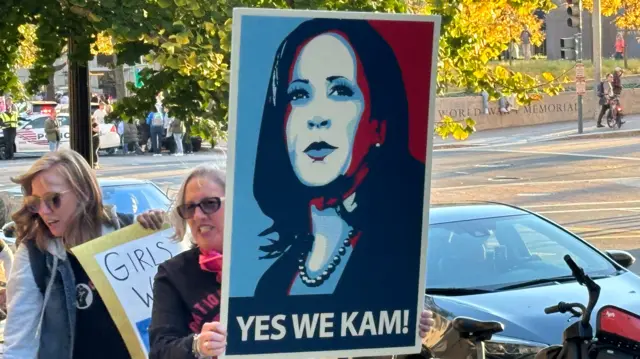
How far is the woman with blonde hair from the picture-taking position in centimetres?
372

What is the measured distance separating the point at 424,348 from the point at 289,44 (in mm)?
4039

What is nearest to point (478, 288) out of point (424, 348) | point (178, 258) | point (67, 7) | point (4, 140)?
point (424, 348)

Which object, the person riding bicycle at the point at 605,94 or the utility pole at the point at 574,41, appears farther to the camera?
the person riding bicycle at the point at 605,94

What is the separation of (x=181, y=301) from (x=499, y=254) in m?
4.54

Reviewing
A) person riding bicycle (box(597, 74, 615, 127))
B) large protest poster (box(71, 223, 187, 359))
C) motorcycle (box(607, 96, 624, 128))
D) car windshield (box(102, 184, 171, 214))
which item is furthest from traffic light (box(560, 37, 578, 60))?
large protest poster (box(71, 223, 187, 359))

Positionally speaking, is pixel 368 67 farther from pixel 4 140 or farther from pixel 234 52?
pixel 4 140

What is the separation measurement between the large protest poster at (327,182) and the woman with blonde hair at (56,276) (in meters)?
0.99

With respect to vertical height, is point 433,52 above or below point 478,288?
above

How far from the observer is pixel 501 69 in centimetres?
683

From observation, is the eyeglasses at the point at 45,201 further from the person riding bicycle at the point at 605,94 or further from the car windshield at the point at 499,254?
the person riding bicycle at the point at 605,94

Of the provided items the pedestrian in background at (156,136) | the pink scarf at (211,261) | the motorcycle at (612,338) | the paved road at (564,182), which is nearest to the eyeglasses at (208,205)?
the pink scarf at (211,261)

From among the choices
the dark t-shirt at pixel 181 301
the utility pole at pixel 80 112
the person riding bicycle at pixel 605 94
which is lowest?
the dark t-shirt at pixel 181 301

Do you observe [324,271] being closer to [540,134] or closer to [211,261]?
[211,261]

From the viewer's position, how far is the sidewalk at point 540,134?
33719 millimetres
